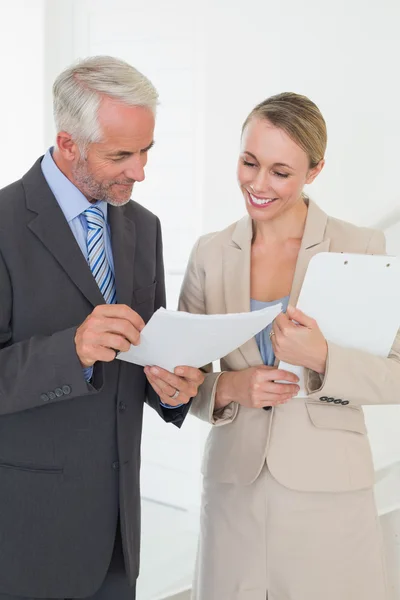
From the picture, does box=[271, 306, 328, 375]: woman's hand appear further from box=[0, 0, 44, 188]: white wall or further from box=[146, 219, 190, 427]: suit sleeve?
box=[0, 0, 44, 188]: white wall

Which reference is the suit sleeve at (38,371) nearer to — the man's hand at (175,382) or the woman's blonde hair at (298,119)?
the man's hand at (175,382)

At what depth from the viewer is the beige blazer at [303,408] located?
6.02 feet

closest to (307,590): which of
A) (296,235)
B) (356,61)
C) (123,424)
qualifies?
(123,424)

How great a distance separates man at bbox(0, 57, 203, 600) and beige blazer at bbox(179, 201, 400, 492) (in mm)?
196

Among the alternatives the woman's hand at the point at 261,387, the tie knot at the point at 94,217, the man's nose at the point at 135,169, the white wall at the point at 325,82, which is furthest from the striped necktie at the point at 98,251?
the white wall at the point at 325,82

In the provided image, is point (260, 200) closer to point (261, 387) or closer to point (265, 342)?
point (265, 342)

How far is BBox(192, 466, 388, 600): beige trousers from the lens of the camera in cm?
188

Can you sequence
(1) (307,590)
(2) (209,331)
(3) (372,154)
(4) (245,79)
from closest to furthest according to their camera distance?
(2) (209,331) → (1) (307,590) → (3) (372,154) → (4) (245,79)

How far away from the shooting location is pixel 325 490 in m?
1.88

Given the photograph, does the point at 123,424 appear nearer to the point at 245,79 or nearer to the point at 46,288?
the point at 46,288

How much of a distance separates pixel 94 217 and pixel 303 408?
67 centimetres

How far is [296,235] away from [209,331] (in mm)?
592

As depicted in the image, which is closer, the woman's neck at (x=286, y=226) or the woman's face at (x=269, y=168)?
the woman's face at (x=269, y=168)

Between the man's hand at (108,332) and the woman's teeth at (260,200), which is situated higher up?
the woman's teeth at (260,200)
